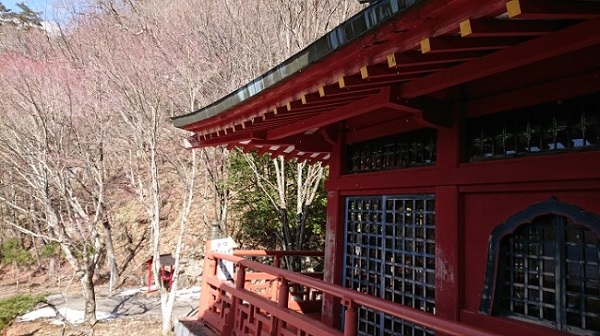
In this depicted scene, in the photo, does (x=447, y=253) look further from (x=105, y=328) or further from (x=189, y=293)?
(x=189, y=293)

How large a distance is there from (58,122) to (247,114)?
698cm

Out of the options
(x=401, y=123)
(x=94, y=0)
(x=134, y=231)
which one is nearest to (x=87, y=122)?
(x=94, y=0)

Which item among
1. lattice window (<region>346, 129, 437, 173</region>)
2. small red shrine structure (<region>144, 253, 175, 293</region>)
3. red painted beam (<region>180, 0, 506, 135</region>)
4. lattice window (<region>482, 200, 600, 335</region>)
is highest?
red painted beam (<region>180, 0, 506, 135</region>)

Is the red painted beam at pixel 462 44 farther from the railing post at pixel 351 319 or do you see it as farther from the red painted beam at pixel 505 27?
the railing post at pixel 351 319

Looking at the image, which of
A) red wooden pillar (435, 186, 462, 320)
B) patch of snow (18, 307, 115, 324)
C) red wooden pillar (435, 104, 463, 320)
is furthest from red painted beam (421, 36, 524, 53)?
patch of snow (18, 307, 115, 324)

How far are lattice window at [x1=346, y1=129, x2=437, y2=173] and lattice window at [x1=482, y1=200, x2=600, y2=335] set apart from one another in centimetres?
104

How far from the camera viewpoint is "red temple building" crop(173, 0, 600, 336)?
184 cm

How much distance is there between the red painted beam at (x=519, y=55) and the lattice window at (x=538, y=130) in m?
0.84

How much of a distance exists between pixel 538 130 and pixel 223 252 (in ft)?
13.2

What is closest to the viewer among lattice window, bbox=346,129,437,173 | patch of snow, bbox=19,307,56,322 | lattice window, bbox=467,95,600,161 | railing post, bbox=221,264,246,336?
lattice window, bbox=467,95,600,161

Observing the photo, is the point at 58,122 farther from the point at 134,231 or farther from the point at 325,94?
the point at 134,231

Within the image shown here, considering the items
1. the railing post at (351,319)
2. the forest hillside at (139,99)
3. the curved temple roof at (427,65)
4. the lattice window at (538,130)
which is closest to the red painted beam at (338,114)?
the curved temple roof at (427,65)

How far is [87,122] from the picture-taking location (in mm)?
9312

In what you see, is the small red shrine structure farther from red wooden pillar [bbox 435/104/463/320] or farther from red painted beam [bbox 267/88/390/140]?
red wooden pillar [bbox 435/104/463/320]
